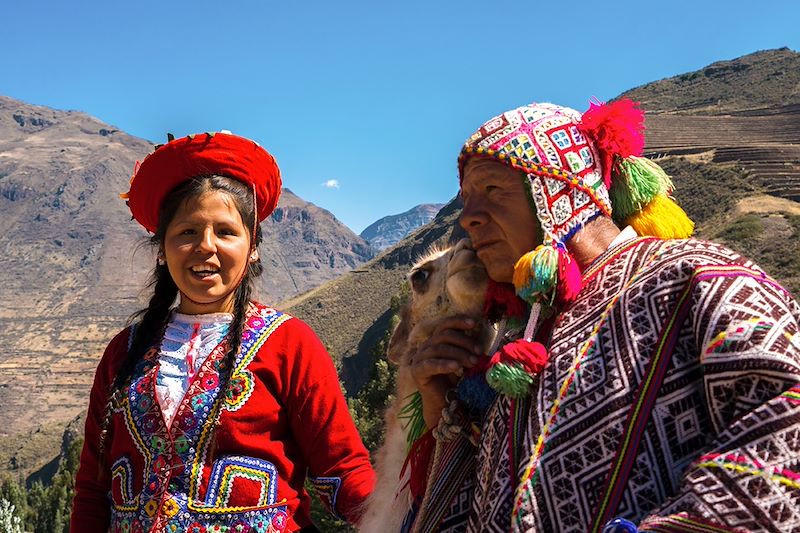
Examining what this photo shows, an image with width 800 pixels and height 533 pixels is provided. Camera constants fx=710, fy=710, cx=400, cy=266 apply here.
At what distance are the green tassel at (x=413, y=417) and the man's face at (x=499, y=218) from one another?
47 cm

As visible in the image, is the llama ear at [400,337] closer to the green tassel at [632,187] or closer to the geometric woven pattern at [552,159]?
Answer: the geometric woven pattern at [552,159]

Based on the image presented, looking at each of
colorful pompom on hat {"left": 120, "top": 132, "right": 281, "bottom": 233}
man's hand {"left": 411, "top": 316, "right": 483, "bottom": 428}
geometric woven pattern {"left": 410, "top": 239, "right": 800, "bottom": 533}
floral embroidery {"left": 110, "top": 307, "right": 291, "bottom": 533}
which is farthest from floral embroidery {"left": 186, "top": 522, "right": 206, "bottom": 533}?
colorful pompom on hat {"left": 120, "top": 132, "right": 281, "bottom": 233}

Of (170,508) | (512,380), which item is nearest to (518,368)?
(512,380)

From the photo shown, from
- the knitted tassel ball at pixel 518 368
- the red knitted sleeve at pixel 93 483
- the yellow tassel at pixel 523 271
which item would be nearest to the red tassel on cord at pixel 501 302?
the yellow tassel at pixel 523 271

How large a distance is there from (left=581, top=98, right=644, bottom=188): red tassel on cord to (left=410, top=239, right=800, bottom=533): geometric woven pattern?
12.1 inches

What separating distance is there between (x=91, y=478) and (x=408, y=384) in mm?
1118

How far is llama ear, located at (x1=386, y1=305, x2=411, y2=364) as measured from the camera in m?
2.27

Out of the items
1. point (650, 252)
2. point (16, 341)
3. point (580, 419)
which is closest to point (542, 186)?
point (650, 252)

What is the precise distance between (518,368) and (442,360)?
0.30 m

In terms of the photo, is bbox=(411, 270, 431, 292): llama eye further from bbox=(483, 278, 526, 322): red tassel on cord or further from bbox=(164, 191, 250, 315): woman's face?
bbox=(164, 191, 250, 315): woman's face

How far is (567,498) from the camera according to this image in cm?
149

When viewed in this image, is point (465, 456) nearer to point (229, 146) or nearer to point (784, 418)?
point (784, 418)

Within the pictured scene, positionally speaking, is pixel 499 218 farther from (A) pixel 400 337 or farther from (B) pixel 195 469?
(B) pixel 195 469

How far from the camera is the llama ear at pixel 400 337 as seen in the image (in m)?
2.27
